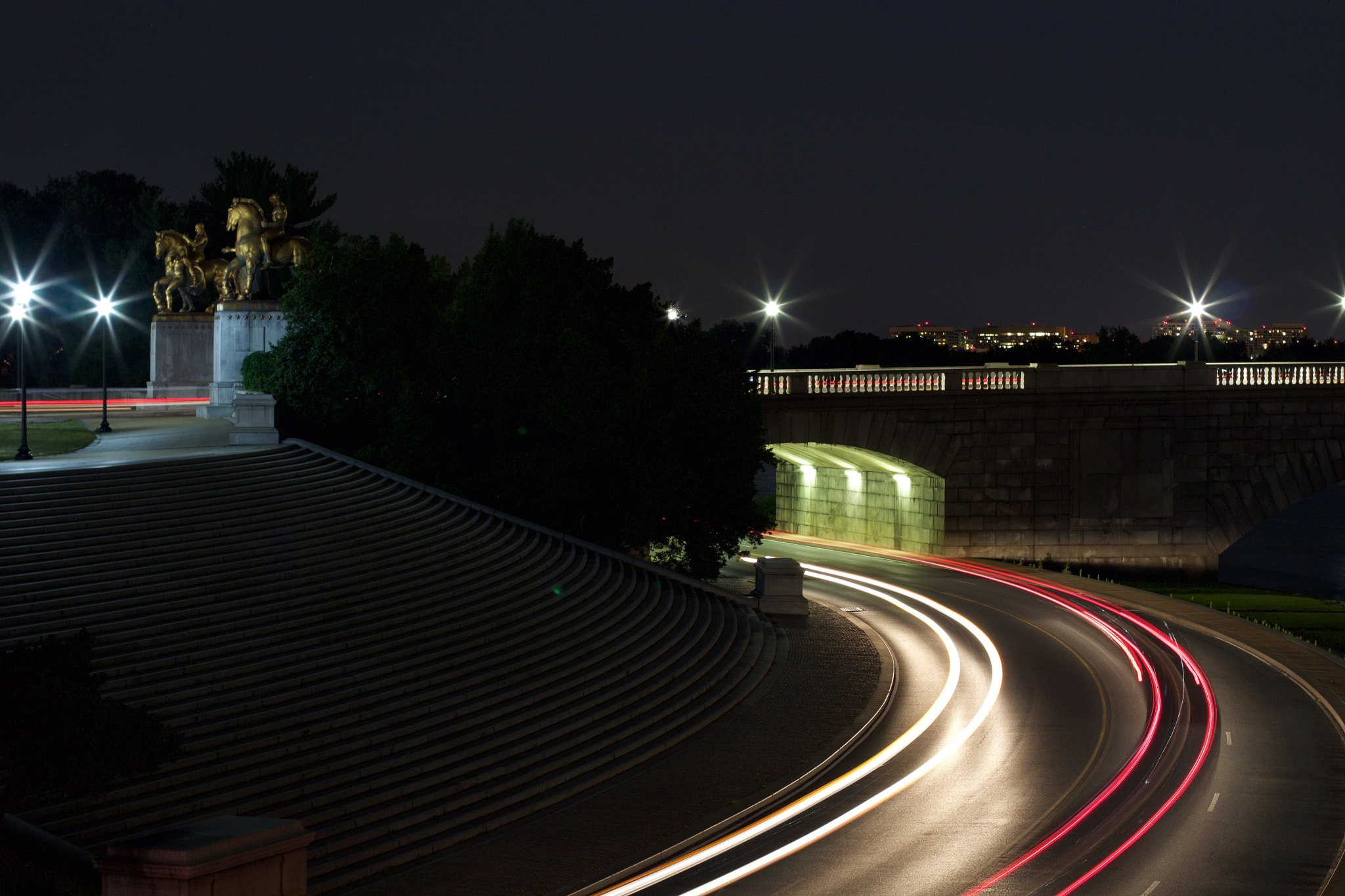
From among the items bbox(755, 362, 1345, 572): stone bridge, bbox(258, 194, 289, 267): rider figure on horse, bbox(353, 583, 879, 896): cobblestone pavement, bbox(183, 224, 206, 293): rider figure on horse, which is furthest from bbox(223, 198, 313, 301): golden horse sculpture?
bbox(353, 583, 879, 896): cobblestone pavement

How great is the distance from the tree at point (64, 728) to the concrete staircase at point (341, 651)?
2502mm

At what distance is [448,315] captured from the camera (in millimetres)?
40750

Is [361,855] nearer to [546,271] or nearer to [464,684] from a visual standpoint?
[464,684]

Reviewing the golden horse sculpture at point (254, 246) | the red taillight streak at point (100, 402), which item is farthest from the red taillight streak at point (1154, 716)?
the red taillight streak at point (100, 402)

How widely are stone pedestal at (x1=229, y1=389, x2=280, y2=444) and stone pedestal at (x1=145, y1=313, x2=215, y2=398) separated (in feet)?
70.5

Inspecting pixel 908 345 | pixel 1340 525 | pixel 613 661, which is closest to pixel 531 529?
pixel 613 661

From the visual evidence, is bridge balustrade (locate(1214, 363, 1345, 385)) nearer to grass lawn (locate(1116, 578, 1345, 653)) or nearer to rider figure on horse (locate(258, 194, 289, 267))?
grass lawn (locate(1116, 578, 1345, 653))

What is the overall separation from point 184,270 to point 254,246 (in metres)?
7.31

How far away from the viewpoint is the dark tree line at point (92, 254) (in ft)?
247

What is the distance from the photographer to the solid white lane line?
1526cm

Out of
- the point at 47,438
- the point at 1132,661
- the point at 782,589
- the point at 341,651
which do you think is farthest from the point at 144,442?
the point at 1132,661

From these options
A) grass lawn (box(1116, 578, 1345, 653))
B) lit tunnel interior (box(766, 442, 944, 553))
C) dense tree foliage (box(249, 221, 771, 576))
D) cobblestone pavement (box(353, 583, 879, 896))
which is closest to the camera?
cobblestone pavement (box(353, 583, 879, 896))

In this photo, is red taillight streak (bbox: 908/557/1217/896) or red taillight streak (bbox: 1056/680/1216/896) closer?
red taillight streak (bbox: 1056/680/1216/896)

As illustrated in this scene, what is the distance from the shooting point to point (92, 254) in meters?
78.4
